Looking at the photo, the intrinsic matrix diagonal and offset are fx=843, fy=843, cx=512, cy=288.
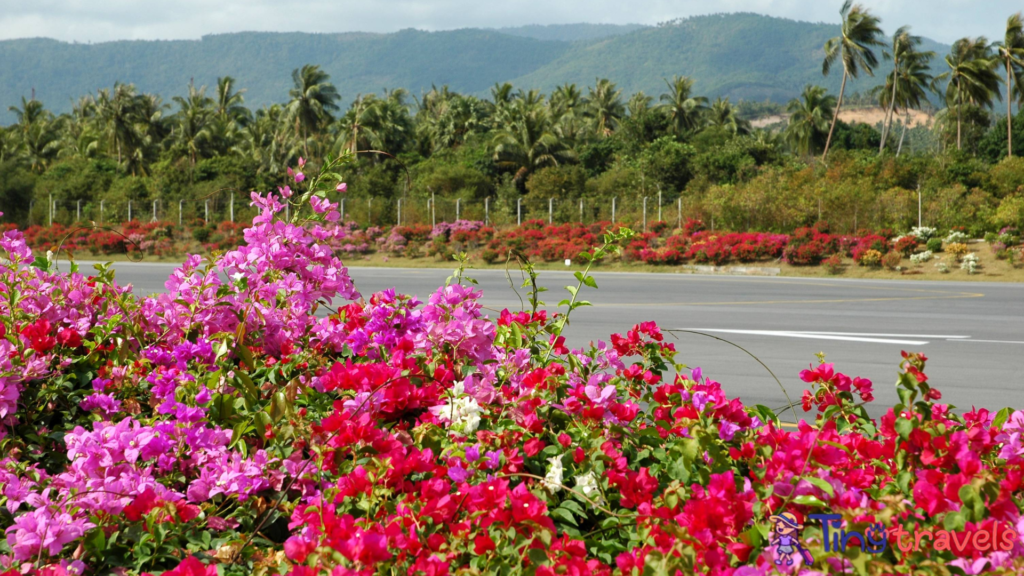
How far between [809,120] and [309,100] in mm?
35378

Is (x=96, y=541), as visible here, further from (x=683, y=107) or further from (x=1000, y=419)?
(x=683, y=107)

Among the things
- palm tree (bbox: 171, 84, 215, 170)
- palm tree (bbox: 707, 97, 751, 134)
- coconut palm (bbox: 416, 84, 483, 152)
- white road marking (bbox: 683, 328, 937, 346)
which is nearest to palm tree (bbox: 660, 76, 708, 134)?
palm tree (bbox: 707, 97, 751, 134)

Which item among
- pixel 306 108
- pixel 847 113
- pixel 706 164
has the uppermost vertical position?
pixel 847 113

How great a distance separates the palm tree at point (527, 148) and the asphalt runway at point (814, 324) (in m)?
24.6

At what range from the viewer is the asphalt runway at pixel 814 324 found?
7414 mm

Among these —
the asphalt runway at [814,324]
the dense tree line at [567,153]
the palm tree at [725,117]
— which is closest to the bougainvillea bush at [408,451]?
the asphalt runway at [814,324]

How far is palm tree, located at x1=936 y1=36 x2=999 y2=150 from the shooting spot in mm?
46594

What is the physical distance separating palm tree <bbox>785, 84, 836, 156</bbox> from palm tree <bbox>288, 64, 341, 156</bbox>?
33259 mm

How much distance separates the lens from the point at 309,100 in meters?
55.3

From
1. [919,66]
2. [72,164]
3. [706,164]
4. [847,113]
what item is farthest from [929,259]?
[847,113]

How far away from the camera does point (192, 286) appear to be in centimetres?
320

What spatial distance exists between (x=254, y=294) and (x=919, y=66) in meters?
54.8

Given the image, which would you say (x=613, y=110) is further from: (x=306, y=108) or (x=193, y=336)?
(x=193, y=336)

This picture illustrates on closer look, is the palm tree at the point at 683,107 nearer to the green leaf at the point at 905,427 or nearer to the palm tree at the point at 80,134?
the palm tree at the point at 80,134
